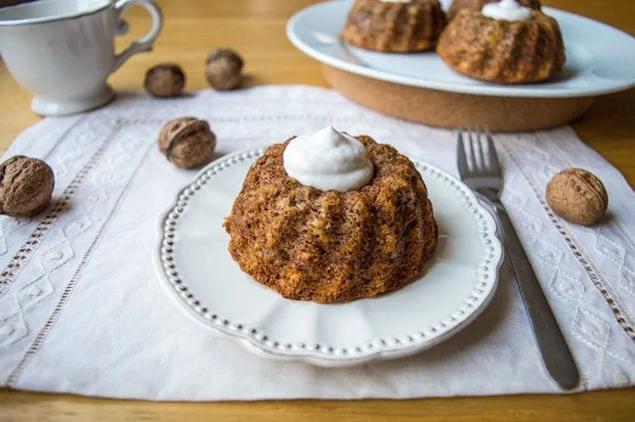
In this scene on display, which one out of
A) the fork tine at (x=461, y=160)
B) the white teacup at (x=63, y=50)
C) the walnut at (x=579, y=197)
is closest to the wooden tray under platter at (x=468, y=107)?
the fork tine at (x=461, y=160)

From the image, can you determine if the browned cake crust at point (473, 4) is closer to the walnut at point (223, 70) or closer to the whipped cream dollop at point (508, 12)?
the whipped cream dollop at point (508, 12)

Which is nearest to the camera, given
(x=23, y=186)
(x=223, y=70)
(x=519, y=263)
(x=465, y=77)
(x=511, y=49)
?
(x=519, y=263)

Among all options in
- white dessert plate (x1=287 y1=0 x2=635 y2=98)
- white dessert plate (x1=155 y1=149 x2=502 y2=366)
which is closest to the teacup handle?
white dessert plate (x1=287 y1=0 x2=635 y2=98)

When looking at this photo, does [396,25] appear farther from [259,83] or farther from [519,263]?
[519,263]

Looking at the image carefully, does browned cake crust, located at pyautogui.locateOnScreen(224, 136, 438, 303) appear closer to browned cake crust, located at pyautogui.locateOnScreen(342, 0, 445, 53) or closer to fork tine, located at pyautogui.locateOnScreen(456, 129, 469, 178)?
fork tine, located at pyautogui.locateOnScreen(456, 129, 469, 178)

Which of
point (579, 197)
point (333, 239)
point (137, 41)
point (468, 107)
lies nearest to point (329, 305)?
point (333, 239)
